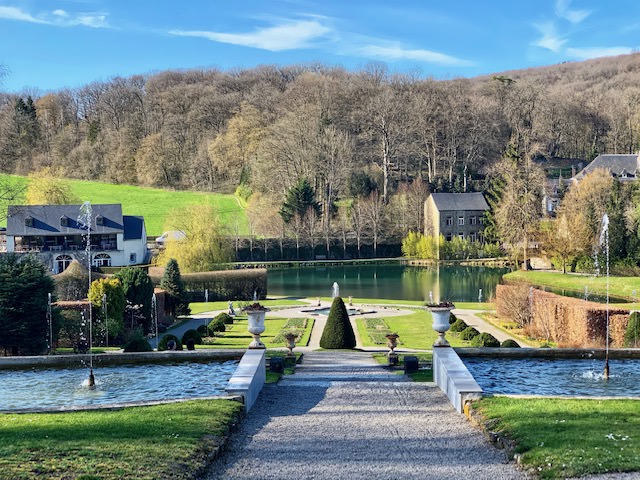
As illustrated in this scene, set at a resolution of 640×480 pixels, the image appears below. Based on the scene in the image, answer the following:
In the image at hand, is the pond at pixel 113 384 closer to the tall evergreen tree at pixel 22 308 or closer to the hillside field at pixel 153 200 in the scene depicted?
the tall evergreen tree at pixel 22 308

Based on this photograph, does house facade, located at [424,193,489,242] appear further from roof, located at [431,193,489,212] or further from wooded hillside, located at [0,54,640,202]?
wooded hillside, located at [0,54,640,202]

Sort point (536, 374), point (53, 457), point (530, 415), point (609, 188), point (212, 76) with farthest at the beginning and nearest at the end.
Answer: point (212, 76)
point (609, 188)
point (536, 374)
point (530, 415)
point (53, 457)

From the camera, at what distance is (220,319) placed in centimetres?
2798

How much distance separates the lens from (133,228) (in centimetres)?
6181

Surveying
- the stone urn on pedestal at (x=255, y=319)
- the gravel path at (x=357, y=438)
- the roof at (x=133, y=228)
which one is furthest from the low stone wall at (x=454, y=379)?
the roof at (x=133, y=228)

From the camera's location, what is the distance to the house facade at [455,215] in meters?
74.6

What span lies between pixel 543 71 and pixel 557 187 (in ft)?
320

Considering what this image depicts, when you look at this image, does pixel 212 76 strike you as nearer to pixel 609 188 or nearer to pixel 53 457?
pixel 609 188

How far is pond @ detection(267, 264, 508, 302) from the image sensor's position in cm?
4572

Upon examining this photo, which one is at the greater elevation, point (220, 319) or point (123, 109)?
point (123, 109)

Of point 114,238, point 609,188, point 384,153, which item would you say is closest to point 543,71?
point 384,153

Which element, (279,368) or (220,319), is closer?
(279,368)

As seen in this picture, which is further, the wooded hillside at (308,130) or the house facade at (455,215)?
the wooded hillside at (308,130)

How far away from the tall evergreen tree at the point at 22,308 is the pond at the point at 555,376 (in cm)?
1299
